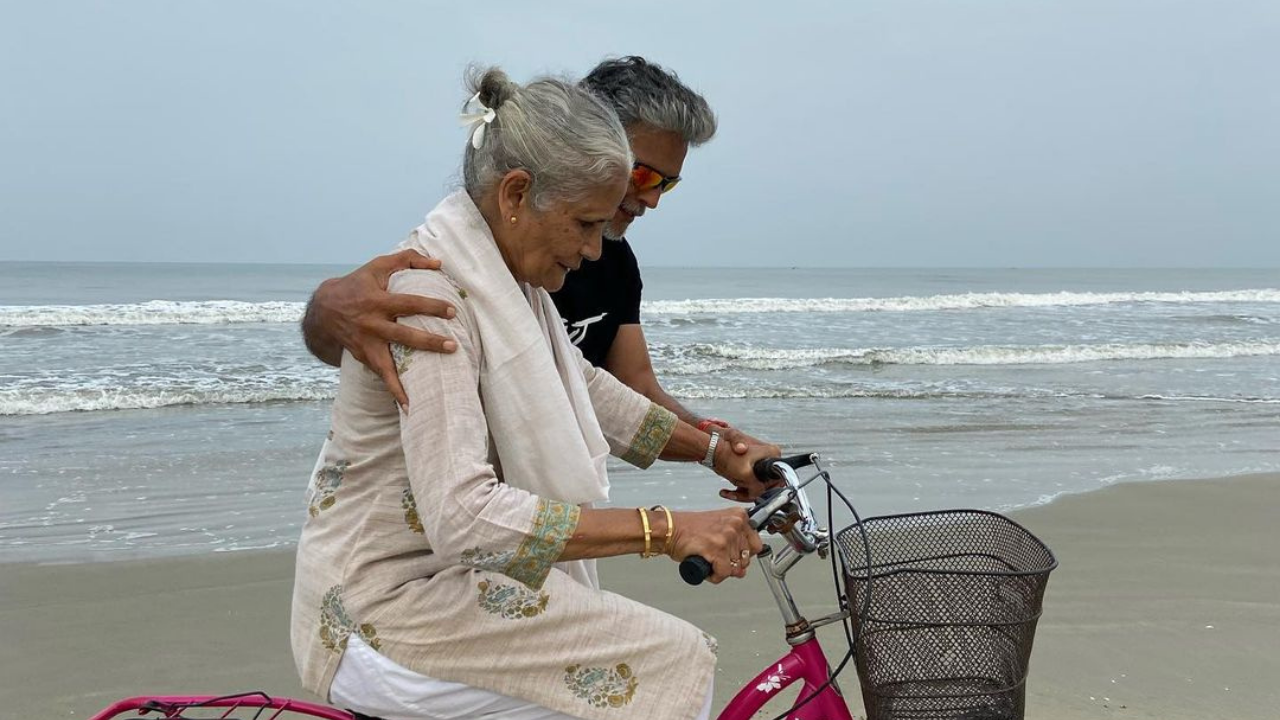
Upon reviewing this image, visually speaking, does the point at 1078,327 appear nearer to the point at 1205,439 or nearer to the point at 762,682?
the point at 1205,439

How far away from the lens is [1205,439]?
9117mm

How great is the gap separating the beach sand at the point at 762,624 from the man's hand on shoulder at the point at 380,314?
2.77m

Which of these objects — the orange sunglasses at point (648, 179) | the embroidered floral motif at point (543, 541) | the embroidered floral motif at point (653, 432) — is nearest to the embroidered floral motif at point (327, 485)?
the embroidered floral motif at point (543, 541)

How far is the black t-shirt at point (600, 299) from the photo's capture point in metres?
3.10

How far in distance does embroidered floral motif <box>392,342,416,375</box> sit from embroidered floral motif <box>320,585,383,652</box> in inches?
15.6

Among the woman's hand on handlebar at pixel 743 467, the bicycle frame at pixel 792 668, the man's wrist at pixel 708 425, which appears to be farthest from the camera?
the man's wrist at pixel 708 425

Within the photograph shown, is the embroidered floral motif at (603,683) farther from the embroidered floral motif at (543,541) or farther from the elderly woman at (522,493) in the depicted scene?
the embroidered floral motif at (543,541)

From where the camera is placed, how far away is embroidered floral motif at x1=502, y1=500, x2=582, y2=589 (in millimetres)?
1621

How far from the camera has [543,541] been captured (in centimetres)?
162

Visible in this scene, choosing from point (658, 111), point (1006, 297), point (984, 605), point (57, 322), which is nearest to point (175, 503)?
point (658, 111)

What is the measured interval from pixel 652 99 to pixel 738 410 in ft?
28.3

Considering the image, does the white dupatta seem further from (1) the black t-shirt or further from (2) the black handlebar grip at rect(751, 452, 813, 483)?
(1) the black t-shirt

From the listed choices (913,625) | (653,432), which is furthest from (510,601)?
(653,432)

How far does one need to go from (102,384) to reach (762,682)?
11.7 metres
